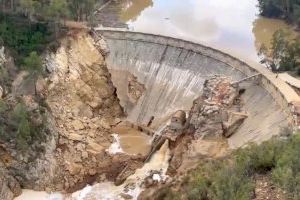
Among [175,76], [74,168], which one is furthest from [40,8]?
[74,168]

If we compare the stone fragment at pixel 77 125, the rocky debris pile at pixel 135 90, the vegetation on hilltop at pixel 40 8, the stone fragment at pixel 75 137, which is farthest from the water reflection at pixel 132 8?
the stone fragment at pixel 75 137

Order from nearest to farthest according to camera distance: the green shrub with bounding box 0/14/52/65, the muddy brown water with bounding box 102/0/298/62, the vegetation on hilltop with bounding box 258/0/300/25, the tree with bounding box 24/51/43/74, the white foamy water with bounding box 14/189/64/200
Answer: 1. the white foamy water with bounding box 14/189/64/200
2. the tree with bounding box 24/51/43/74
3. the green shrub with bounding box 0/14/52/65
4. the muddy brown water with bounding box 102/0/298/62
5. the vegetation on hilltop with bounding box 258/0/300/25

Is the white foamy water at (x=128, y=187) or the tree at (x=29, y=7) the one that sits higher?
the tree at (x=29, y=7)

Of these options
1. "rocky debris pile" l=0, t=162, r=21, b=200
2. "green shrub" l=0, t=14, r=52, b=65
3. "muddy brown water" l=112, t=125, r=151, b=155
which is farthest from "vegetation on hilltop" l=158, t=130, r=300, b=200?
"green shrub" l=0, t=14, r=52, b=65

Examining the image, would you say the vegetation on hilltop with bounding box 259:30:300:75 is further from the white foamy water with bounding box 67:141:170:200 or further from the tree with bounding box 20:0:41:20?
the tree with bounding box 20:0:41:20

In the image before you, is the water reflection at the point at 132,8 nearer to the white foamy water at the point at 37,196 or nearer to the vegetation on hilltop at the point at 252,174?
the white foamy water at the point at 37,196
